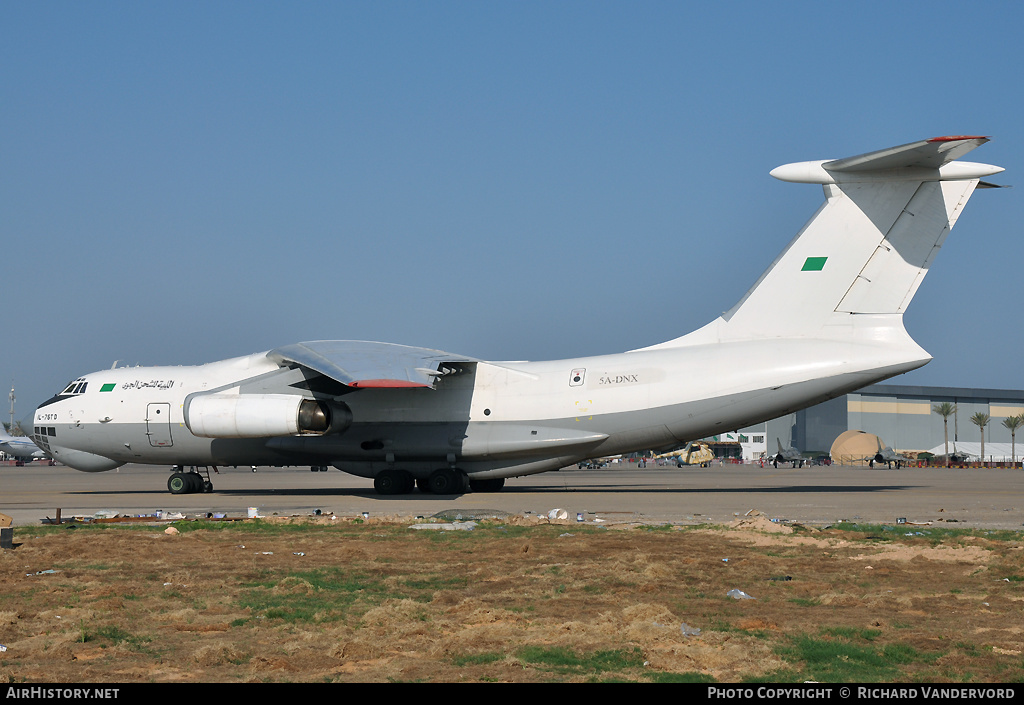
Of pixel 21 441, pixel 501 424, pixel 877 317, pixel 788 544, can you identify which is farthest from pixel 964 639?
pixel 21 441

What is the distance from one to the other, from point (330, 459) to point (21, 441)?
186ft

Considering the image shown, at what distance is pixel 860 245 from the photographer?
1686 cm

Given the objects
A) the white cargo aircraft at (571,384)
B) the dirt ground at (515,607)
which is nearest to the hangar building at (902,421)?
the white cargo aircraft at (571,384)

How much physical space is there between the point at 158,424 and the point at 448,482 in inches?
250

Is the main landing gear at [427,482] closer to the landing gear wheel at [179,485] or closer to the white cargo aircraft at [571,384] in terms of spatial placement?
the white cargo aircraft at [571,384]

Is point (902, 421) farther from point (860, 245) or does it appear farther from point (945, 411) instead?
point (860, 245)

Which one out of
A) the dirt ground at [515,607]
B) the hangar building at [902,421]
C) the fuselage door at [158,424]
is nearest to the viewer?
the dirt ground at [515,607]

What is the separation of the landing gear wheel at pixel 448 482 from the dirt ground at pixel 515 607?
313 inches

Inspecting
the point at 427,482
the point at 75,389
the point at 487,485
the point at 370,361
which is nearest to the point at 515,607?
the point at 370,361

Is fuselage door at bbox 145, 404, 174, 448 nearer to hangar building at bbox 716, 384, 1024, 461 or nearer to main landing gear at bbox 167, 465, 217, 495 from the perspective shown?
main landing gear at bbox 167, 465, 217, 495

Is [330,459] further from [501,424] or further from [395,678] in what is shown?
[395,678]

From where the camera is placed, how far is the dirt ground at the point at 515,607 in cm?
482

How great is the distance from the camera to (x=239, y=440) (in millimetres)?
19672

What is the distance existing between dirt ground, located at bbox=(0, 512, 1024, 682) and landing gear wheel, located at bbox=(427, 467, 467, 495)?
313 inches
